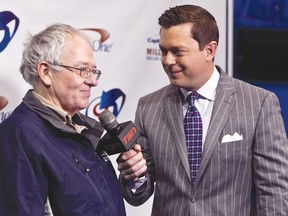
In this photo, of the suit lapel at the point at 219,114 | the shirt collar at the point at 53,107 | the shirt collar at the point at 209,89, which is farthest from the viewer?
the shirt collar at the point at 209,89

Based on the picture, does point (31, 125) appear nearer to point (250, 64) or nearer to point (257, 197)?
point (257, 197)

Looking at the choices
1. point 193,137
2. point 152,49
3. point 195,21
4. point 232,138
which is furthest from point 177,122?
point 152,49

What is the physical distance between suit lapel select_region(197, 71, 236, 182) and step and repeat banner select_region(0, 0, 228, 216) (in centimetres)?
77

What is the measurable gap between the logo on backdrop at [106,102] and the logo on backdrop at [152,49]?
0.83 ft

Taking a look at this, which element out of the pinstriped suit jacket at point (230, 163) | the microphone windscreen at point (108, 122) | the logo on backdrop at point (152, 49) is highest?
the microphone windscreen at point (108, 122)

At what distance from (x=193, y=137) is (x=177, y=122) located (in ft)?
0.28

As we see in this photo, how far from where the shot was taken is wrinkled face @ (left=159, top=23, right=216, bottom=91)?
2.38m

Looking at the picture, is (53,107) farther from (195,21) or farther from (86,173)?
(195,21)

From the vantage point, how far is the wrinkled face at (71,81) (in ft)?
6.64

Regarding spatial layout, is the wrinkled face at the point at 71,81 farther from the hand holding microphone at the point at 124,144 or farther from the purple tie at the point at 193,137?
the purple tie at the point at 193,137

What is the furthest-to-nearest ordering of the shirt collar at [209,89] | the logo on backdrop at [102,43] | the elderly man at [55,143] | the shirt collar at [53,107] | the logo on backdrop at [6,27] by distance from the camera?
the logo on backdrop at [102,43], the logo on backdrop at [6,27], the shirt collar at [209,89], the shirt collar at [53,107], the elderly man at [55,143]

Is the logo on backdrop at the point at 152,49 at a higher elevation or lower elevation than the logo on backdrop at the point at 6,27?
lower

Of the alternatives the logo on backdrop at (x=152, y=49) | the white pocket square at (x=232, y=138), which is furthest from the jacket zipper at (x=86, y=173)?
the logo on backdrop at (x=152, y=49)

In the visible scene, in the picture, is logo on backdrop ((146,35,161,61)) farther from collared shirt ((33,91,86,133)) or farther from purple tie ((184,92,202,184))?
collared shirt ((33,91,86,133))
